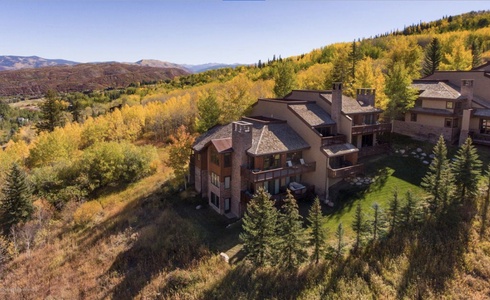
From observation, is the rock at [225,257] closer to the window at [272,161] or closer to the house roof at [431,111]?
the window at [272,161]

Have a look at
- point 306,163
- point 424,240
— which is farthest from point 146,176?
point 424,240

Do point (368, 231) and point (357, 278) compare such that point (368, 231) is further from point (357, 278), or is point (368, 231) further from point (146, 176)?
point (146, 176)

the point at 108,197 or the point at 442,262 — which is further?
the point at 108,197

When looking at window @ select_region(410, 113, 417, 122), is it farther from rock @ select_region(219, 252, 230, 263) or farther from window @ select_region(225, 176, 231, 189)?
rock @ select_region(219, 252, 230, 263)

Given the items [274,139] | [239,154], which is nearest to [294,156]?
[274,139]

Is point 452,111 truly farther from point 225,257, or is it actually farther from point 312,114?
point 225,257

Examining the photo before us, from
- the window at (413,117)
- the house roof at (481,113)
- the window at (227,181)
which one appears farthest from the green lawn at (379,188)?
the window at (227,181)
